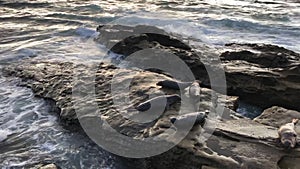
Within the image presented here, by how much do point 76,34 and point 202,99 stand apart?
25.8 feet

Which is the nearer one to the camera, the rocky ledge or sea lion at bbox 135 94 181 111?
the rocky ledge

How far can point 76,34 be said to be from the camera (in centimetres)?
1294

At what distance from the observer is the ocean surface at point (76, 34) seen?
571 cm

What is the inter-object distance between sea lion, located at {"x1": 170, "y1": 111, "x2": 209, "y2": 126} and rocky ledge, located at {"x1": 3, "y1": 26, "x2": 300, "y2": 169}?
96mm

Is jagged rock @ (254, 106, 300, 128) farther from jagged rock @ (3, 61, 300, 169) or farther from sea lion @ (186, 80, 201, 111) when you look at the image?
sea lion @ (186, 80, 201, 111)

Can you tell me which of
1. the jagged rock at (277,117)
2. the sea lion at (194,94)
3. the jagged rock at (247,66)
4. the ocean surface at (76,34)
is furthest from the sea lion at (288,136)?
the jagged rock at (247,66)

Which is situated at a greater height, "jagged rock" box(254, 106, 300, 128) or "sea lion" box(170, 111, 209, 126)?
"sea lion" box(170, 111, 209, 126)

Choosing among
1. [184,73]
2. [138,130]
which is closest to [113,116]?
[138,130]

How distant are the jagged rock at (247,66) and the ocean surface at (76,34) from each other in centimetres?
50

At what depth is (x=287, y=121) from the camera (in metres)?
5.82

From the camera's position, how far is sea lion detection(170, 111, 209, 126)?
531 centimetres

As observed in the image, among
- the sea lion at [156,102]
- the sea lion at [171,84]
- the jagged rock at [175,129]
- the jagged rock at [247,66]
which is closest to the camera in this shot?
the jagged rock at [175,129]

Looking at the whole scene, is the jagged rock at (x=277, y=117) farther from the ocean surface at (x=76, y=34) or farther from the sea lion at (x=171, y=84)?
the sea lion at (x=171, y=84)

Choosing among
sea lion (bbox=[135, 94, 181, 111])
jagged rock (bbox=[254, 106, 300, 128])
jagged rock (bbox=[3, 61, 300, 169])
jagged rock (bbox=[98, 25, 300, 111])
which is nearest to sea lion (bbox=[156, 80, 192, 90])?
jagged rock (bbox=[3, 61, 300, 169])
